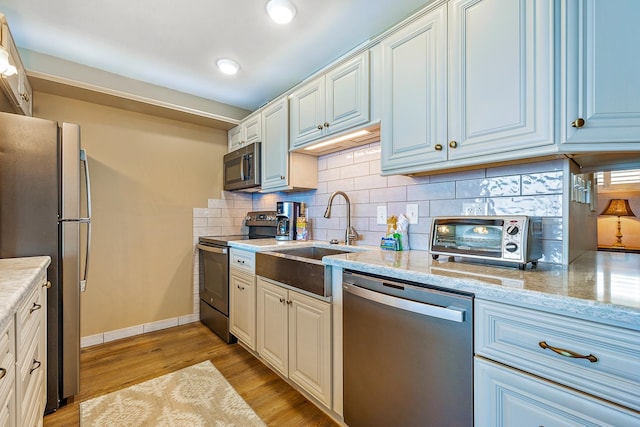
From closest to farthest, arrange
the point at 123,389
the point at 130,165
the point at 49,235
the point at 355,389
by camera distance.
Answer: the point at 355,389 < the point at 49,235 < the point at 123,389 < the point at 130,165

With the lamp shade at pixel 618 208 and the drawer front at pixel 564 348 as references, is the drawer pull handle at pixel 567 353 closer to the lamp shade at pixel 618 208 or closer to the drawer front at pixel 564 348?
the drawer front at pixel 564 348

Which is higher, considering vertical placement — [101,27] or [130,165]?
[101,27]

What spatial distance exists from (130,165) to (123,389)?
1897mm

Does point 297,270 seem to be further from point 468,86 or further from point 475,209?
point 468,86

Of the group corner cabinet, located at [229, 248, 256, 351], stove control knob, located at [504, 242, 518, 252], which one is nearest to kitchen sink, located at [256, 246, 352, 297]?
corner cabinet, located at [229, 248, 256, 351]

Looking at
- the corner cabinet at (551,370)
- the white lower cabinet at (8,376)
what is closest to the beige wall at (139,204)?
the white lower cabinet at (8,376)

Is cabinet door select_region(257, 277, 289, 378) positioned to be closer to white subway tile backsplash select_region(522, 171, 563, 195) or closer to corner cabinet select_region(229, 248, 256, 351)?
Answer: corner cabinet select_region(229, 248, 256, 351)

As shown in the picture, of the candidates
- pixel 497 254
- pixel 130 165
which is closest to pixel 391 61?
pixel 497 254

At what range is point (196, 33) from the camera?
196 cm

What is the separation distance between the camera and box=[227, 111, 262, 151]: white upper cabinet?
2.72 metres

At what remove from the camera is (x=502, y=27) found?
1189 millimetres

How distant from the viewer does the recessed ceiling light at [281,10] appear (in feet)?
5.32

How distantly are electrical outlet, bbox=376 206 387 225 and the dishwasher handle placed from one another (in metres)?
0.78

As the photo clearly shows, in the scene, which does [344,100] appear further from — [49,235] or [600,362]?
[49,235]
